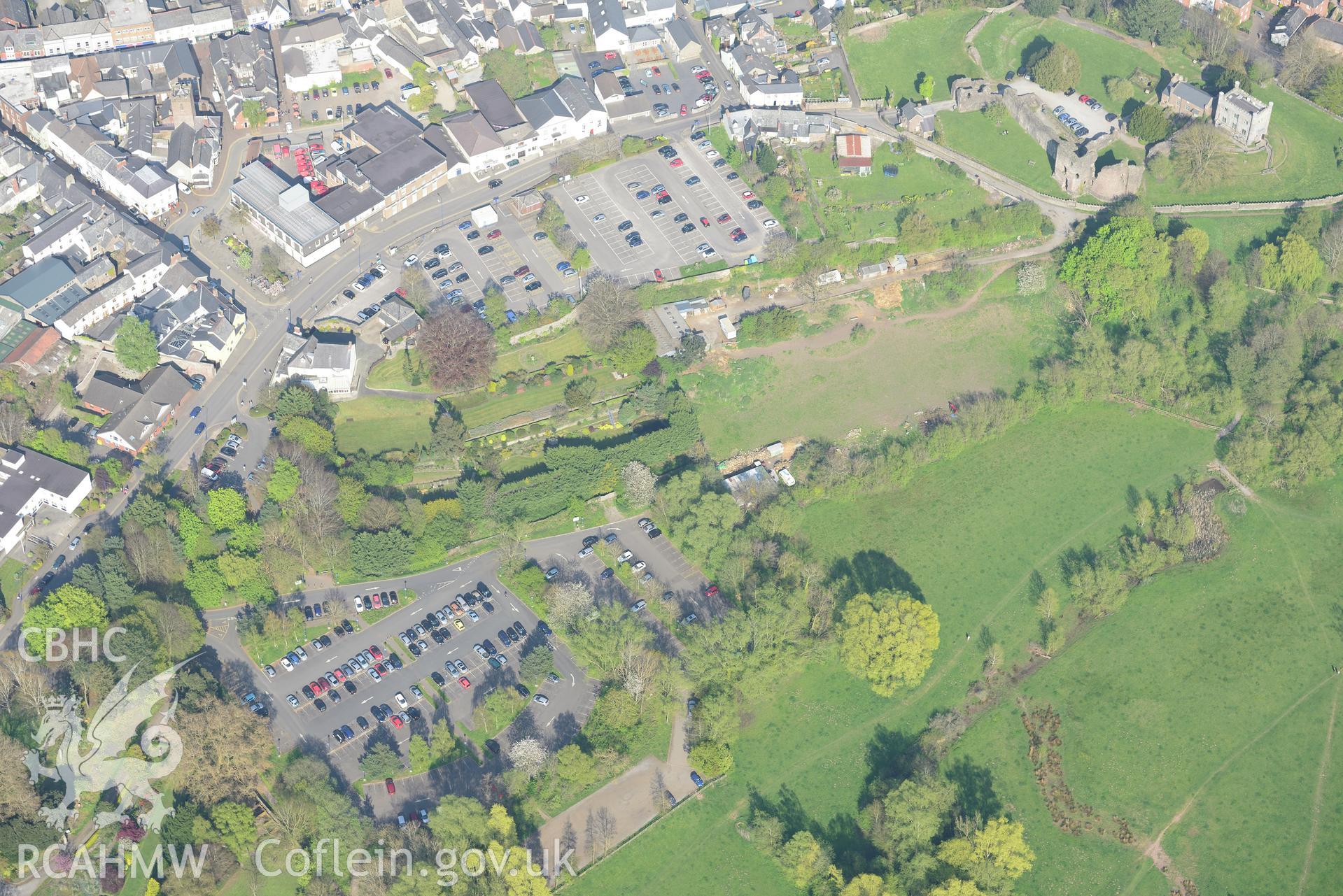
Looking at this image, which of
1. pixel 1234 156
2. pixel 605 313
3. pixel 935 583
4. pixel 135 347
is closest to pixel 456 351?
pixel 605 313

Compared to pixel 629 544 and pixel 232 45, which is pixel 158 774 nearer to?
pixel 629 544

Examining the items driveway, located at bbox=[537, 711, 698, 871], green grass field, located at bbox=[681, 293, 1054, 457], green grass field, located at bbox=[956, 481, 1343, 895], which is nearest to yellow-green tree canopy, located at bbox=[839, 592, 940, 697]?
green grass field, located at bbox=[956, 481, 1343, 895]

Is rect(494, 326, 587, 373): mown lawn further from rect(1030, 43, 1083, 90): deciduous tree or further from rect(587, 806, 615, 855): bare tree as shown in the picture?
rect(1030, 43, 1083, 90): deciduous tree

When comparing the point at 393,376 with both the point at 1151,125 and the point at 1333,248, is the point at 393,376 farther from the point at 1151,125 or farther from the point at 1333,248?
the point at 1333,248

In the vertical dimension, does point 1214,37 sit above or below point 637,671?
above

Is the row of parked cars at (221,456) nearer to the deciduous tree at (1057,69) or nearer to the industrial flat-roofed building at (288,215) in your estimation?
the industrial flat-roofed building at (288,215)

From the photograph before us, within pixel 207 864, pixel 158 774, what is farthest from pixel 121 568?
pixel 207 864

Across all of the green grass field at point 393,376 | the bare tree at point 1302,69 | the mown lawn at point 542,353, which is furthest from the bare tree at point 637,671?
the bare tree at point 1302,69
